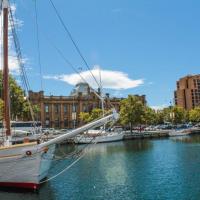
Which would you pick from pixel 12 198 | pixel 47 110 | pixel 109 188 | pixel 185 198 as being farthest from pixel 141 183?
pixel 47 110

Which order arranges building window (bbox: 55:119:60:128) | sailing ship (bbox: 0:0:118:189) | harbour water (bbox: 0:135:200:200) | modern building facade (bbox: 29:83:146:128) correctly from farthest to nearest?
building window (bbox: 55:119:60:128) → modern building facade (bbox: 29:83:146:128) → sailing ship (bbox: 0:0:118:189) → harbour water (bbox: 0:135:200:200)

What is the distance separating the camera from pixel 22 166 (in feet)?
91.2

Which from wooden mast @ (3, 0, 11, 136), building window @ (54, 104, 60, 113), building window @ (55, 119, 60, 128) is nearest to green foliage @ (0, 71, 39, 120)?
wooden mast @ (3, 0, 11, 136)

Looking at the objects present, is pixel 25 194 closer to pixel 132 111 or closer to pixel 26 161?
pixel 26 161

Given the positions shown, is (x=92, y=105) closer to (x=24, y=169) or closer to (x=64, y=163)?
(x=64, y=163)

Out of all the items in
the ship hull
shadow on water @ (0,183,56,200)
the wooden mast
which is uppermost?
the wooden mast

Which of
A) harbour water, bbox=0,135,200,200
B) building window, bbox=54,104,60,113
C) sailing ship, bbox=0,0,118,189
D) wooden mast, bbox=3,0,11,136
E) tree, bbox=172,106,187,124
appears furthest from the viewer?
tree, bbox=172,106,187,124

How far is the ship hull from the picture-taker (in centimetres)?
2769

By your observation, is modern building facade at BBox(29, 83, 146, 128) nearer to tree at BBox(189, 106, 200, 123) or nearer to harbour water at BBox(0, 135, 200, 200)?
tree at BBox(189, 106, 200, 123)

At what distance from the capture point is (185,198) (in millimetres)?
25828

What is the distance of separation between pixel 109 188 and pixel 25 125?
53.7m

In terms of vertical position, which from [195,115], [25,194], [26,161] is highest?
[195,115]

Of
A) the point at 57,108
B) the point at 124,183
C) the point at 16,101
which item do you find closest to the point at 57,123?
the point at 57,108

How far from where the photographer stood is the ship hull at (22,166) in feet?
90.8
